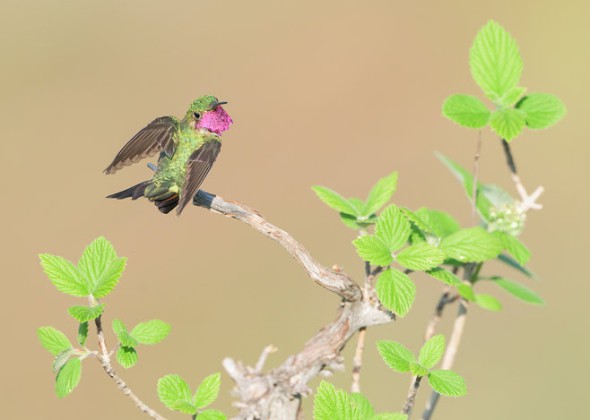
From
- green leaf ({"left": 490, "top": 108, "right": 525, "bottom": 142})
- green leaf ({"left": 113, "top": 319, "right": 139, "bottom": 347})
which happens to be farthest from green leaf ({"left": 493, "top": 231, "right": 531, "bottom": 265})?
green leaf ({"left": 113, "top": 319, "right": 139, "bottom": 347})

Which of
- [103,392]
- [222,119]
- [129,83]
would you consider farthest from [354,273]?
[222,119]

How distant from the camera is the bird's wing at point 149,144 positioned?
1.46 m

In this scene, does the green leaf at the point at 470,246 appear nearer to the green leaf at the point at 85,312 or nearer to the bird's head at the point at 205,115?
the bird's head at the point at 205,115

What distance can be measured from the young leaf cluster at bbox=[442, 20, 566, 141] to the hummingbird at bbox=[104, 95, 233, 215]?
1.64ft

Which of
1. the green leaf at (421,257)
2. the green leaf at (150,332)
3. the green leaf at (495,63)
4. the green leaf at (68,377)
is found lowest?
the green leaf at (68,377)

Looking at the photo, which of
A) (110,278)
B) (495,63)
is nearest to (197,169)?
(110,278)

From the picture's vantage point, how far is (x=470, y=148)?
8.96 m

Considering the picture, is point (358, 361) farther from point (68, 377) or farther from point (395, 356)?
point (68, 377)

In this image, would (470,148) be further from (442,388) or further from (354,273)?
(442,388)

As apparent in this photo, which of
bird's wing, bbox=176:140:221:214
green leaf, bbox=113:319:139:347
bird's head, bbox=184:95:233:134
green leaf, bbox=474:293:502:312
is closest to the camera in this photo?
green leaf, bbox=113:319:139:347

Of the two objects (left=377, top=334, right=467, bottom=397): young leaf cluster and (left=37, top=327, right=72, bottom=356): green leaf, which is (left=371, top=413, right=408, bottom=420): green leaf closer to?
(left=377, top=334, right=467, bottom=397): young leaf cluster

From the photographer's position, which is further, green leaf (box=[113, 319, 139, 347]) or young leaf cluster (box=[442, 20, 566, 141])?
young leaf cluster (box=[442, 20, 566, 141])

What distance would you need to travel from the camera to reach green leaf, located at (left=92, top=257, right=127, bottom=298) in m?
1.20

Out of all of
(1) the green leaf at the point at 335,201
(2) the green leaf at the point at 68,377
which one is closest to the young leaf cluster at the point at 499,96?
(1) the green leaf at the point at 335,201
